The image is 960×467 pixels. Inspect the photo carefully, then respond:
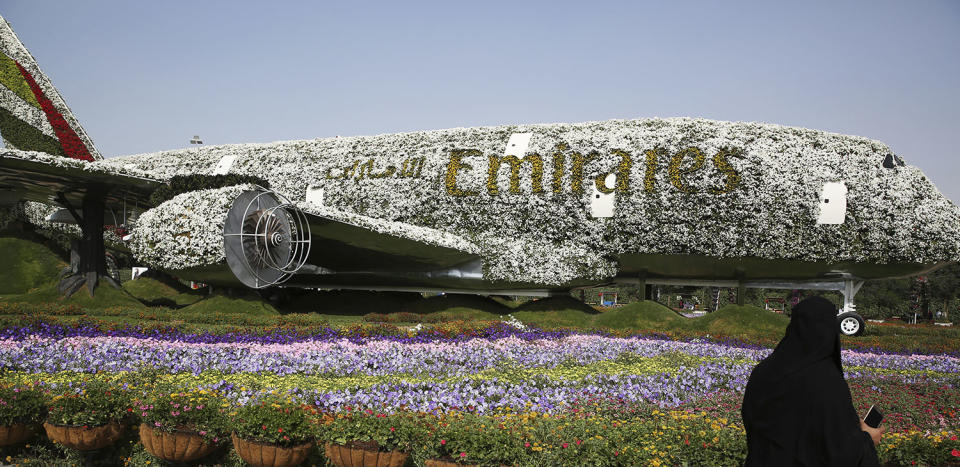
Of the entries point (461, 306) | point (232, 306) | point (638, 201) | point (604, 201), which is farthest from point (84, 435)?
point (638, 201)

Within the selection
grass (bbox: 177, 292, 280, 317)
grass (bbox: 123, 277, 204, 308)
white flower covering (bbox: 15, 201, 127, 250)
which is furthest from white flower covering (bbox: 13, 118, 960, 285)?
white flower covering (bbox: 15, 201, 127, 250)

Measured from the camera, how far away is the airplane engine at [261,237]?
1508cm

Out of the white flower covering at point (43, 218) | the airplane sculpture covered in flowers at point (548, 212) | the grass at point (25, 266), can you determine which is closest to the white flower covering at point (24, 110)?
the airplane sculpture covered in flowers at point (548, 212)

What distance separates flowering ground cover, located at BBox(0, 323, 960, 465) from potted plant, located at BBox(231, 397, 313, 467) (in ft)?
0.46

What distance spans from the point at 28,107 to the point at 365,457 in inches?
929

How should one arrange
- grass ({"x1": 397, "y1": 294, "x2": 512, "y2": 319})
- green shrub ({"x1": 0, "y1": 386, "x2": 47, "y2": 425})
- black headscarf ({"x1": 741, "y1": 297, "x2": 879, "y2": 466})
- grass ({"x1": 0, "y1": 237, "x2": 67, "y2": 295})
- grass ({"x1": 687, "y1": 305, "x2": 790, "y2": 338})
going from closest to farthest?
black headscarf ({"x1": 741, "y1": 297, "x2": 879, "y2": 466}) → green shrub ({"x1": 0, "y1": 386, "x2": 47, "y2": 425}) → grass ({"x1": 687, "y1": 305, "x2": 790, "y2": 338}) → grass ({"x1": 397, "y1": 294, "x2": 512, "y2": 319}) → grass ({"x1": 0, "y1": 237, "x2": 67, "y2": 295})

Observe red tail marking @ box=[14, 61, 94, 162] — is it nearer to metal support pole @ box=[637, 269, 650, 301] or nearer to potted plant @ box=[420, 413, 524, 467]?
metal support pole @ box=[637, 269, 650, 301]

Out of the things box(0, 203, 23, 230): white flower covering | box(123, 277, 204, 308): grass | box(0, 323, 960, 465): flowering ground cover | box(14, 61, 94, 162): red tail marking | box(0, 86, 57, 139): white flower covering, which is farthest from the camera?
box(0, 203, 23, 230): white flower covering

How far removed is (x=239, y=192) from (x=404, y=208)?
182 inches

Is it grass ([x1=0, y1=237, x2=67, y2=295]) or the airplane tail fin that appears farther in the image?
grass ([x1=0, y1=237, x2=67, y2=295])

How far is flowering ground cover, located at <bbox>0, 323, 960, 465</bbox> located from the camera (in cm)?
467

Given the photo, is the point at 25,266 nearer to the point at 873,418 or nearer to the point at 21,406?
the point at 21,406

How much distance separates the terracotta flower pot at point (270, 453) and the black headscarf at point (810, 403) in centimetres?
328

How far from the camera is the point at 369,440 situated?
15.6 feet
